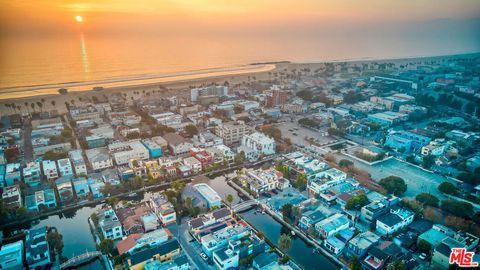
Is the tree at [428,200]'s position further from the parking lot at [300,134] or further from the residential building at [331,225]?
the parking lot at [300,134]

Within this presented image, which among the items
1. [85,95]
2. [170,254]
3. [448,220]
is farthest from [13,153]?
[448,220]

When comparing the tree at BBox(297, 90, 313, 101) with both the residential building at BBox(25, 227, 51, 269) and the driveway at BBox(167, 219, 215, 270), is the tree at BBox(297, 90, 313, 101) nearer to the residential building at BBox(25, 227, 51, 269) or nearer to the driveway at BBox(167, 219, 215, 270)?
the driveway at BBox(167, 219, 215, 270)

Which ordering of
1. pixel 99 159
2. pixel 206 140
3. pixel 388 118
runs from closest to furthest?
pixel 99 159 → pixel 206 140 → pixel 388 118

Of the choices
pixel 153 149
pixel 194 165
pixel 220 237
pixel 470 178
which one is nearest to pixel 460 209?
pixel 470 178

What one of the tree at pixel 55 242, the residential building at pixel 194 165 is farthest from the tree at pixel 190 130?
the tree at pixel 55 242

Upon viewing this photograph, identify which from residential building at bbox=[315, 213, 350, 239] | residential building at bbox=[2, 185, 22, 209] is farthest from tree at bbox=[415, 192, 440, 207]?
residential building at bbox=[2, 185, 22, 209]

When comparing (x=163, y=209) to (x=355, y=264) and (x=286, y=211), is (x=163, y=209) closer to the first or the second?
(x=286, y=211)
